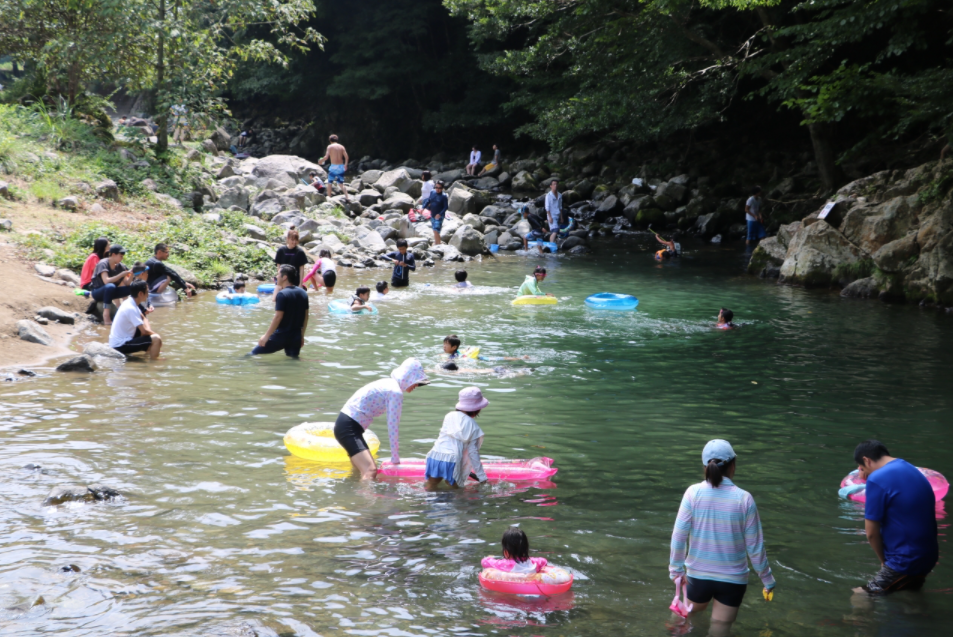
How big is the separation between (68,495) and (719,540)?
4.93 meters

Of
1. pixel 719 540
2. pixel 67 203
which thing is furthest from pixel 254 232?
pixel 719 540

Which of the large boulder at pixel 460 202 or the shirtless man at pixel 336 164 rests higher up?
the shirtless man at pixel 336 164

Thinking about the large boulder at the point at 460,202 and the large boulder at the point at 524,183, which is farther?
the large boulder at the point at 524,183

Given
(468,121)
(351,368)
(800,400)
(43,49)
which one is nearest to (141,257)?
(351,368)

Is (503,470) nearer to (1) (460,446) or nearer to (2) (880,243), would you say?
(1) (460,446)

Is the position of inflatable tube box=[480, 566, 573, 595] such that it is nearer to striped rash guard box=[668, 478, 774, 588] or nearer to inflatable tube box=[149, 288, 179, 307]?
striped rash guard box=[668, 478, 774, 588]

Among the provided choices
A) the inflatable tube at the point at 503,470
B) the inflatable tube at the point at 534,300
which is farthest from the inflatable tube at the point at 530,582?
the inflatable tube at the point at 534,300

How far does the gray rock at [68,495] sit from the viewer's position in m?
6.27

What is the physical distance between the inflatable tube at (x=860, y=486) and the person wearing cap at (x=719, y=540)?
2.59 meters

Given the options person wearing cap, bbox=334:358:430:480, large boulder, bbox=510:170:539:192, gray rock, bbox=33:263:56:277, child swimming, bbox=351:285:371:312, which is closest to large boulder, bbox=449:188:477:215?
large boulder, bbox=510:170:539:192

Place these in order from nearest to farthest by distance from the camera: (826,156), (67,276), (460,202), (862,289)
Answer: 1. (67,276)
2. (862,289)
3. (826,156)
4. (460,202)

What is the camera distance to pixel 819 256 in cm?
1955

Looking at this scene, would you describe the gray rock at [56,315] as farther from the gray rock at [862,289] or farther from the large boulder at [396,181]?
the large boulder at [396,181]

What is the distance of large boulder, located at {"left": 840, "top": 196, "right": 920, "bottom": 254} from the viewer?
59.3ft
